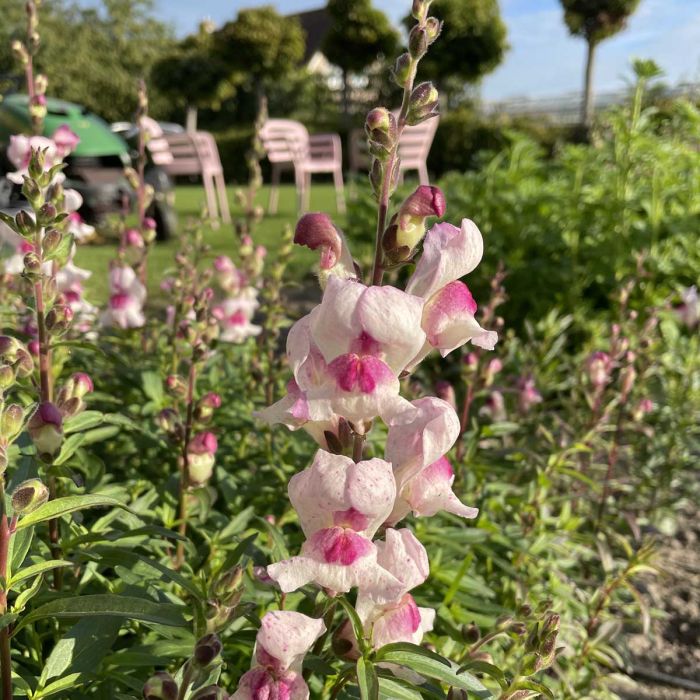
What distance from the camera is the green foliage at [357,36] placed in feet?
68.4

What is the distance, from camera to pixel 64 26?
30.5 metres

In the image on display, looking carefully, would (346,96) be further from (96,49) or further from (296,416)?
(296,416)

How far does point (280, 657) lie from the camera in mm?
922

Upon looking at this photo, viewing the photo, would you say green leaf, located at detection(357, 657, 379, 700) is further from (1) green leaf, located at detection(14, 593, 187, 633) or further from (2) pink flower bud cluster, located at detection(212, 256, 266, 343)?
(2) pink flower bud cluster, located at detection(212, 256, 266, 343)

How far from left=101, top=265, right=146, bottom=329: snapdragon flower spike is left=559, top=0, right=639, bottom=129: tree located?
21.2 meters

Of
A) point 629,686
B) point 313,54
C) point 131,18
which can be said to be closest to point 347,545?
point 629,686

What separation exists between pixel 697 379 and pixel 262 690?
285 centimetres

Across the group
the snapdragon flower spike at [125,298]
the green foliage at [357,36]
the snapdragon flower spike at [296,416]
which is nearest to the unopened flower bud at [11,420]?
the snapdragon flower spike at [296,416]

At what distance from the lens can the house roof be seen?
32.8m

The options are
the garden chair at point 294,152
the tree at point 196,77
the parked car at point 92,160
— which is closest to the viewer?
the parked car at point 92,160

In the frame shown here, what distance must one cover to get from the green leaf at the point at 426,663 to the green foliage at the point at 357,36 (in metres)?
22.0

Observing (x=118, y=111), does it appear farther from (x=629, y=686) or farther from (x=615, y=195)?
(x=629, y=686)

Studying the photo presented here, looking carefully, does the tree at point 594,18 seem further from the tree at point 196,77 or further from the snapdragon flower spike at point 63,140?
the snapdragon flower spike at point 63,140

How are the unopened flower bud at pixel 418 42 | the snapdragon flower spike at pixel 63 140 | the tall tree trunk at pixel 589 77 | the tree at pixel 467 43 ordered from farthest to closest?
the tall tree trunk at pixel 589 77 < the tree at pixel 467 43 < the snapdragon flower spike at pixel 63 140 < the unopened flower bud at pixel 418 42
